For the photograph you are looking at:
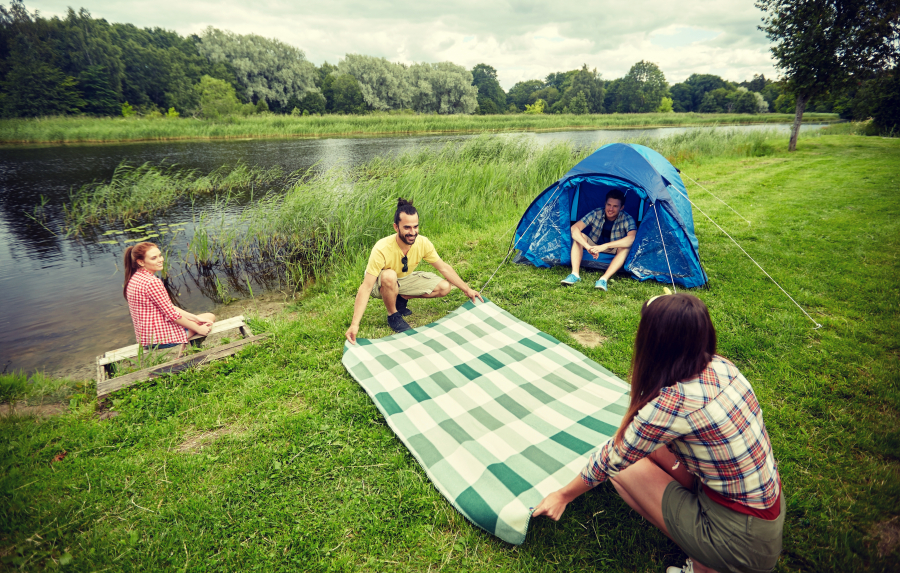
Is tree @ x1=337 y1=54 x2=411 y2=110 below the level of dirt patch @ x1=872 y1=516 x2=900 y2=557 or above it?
above

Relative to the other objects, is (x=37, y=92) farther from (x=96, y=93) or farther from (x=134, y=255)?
(x=134, y=255)

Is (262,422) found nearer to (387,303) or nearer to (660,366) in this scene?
(387,303)

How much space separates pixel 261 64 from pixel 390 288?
48.5 metres

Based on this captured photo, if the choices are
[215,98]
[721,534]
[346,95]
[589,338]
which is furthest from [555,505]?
[346,95]

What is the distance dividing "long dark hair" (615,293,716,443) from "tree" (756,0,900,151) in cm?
1476

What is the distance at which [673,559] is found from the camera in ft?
5.84

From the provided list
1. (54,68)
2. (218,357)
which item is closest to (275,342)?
(218,357)

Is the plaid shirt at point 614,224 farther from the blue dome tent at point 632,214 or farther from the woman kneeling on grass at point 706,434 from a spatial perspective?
the woman kneeling on grass at point 706,434

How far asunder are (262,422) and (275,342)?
3.52ft

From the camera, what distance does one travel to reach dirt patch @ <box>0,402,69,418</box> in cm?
282

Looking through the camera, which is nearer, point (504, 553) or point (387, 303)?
point (504, 553)

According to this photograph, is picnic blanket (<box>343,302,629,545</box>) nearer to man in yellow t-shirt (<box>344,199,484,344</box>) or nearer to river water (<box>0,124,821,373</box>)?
man in yellow t-shirt (<box>344,199,484,344</box>)

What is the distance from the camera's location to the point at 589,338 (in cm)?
365

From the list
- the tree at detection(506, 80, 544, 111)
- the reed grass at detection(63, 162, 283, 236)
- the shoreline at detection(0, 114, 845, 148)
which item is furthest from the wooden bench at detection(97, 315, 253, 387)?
the tree at detection(506, 80, 544, 111)
